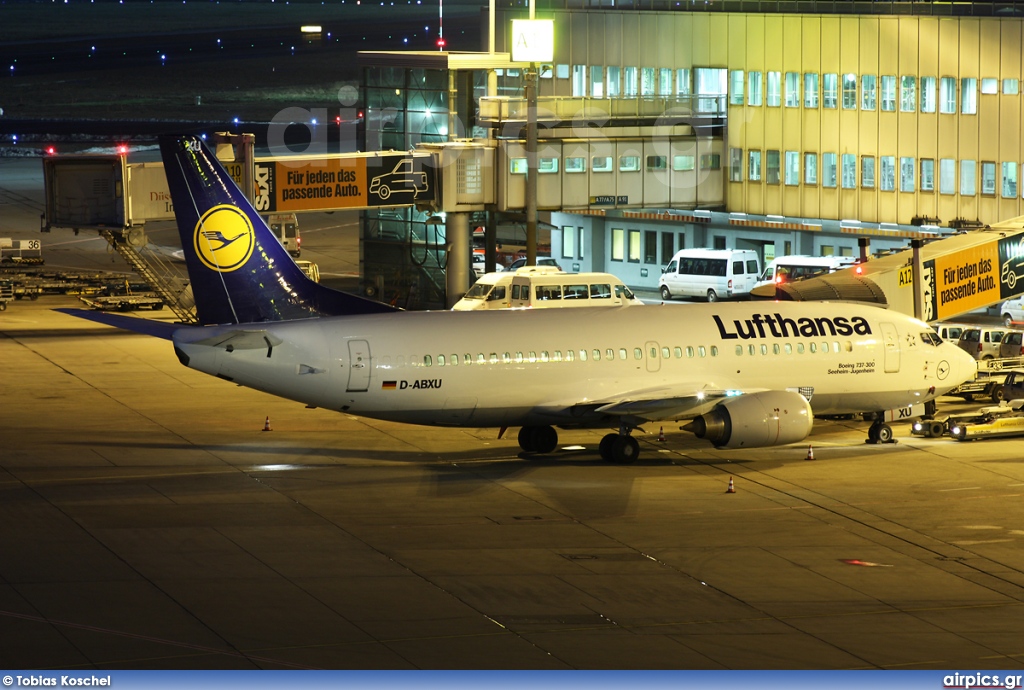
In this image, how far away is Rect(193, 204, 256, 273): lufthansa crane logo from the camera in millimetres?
39062

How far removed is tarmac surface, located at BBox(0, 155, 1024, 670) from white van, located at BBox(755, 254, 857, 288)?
24340mm

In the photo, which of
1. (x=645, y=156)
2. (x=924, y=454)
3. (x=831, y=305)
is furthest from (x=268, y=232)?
(x=645, y=156)

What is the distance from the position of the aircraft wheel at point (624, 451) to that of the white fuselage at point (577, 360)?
2.07 ft

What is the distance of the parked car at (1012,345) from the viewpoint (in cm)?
5209

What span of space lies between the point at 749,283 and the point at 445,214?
15760 mm

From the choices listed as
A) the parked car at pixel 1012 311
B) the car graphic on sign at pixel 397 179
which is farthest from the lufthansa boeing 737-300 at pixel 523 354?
the parked car at pixel 1012 311

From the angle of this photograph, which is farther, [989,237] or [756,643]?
[989,237]

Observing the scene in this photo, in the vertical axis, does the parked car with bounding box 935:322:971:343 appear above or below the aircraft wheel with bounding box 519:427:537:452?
above

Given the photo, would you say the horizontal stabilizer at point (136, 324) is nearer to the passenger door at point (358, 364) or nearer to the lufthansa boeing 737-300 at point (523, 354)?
the lufthansa boeing 737-300 at point (523, 354)

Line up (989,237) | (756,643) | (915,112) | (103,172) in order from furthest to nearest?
(915,112) < (103,172) < (989,237) < (756,643)

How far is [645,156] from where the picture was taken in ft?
225

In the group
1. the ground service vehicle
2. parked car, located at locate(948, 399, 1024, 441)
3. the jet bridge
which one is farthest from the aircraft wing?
the ground service vehicle

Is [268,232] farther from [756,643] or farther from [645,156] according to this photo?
[645,156]

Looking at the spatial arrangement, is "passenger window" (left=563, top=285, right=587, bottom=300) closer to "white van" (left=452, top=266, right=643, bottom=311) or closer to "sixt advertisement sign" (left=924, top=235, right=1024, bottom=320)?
"white van" (left=452, top=266, right=643, bottom=311)
